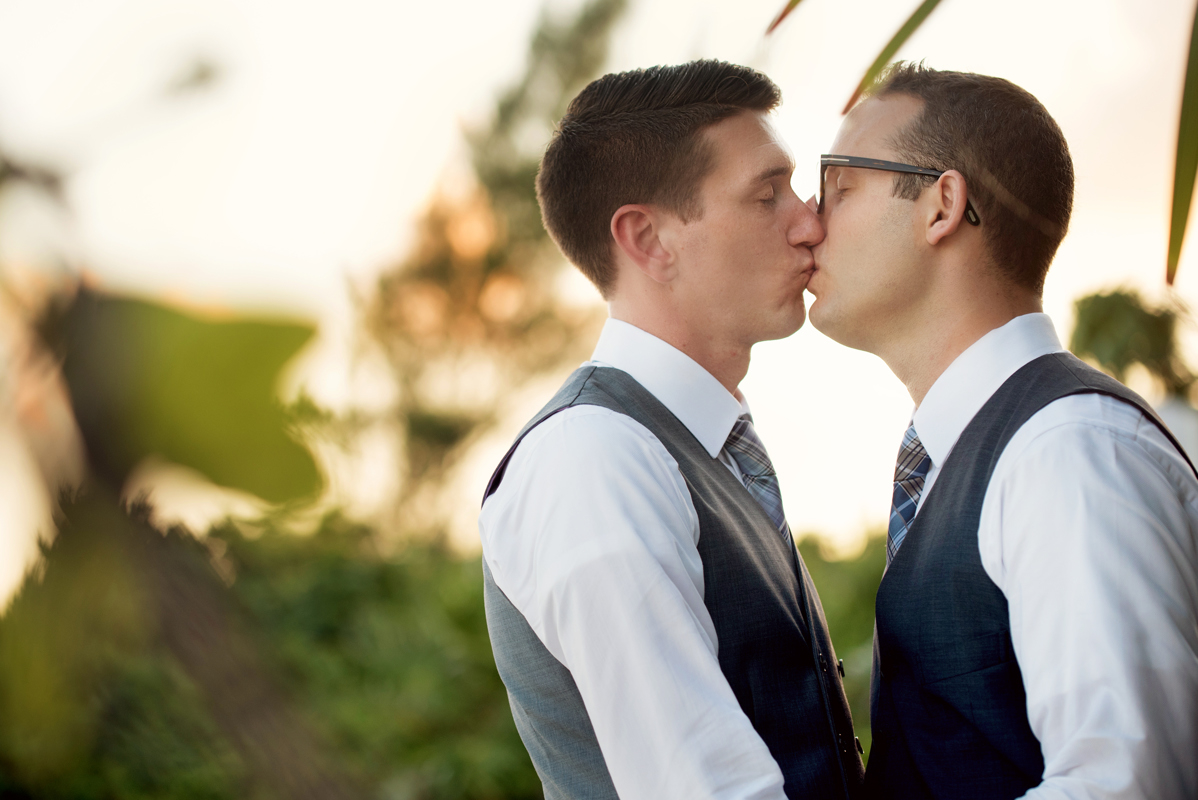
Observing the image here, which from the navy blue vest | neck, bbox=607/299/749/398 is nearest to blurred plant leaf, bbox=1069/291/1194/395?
neck, bbox=607/299/749/398

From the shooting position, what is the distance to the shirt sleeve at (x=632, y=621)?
3.62 ft

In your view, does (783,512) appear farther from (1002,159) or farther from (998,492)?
(1002,159)

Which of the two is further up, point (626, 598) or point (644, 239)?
point (644, 239)

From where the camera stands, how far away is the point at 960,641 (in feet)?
4.01

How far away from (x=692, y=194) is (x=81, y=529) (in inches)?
57.2

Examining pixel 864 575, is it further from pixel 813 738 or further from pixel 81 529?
pixel 81 529

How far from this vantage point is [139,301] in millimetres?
264

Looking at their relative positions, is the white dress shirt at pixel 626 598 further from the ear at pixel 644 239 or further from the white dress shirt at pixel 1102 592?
the ear at pixel 644 239

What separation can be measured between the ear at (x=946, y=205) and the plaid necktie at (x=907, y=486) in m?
0.32

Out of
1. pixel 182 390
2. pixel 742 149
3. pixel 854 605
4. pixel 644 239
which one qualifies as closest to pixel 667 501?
pixel 644 239

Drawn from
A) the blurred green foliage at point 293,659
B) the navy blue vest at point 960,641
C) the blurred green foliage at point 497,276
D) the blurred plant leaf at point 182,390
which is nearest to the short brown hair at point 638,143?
the navy blue vest at point 960,641

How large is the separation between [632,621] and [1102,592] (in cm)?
53

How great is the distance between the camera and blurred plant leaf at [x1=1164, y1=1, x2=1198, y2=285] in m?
0.62

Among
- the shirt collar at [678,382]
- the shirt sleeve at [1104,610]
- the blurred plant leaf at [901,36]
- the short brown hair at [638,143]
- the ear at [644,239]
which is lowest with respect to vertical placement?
the shirt sleeve at [1104,610]
